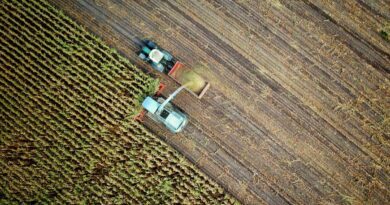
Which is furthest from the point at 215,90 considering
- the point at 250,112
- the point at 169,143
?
the point at 169,143

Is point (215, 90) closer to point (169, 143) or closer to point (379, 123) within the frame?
point (169, 143)

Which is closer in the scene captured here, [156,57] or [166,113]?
[166,113]

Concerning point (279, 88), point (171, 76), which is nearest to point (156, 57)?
point (171, 76)

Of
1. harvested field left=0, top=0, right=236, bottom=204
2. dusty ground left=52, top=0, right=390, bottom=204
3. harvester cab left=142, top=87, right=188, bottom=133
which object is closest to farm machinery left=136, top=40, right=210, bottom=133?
harvester cab left=142, top=87, right=188, bottom=133

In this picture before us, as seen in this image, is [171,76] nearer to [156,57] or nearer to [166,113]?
[156,57]

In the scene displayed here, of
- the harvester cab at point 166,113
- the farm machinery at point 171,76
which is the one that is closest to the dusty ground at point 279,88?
the farm machinery at point 171,76
